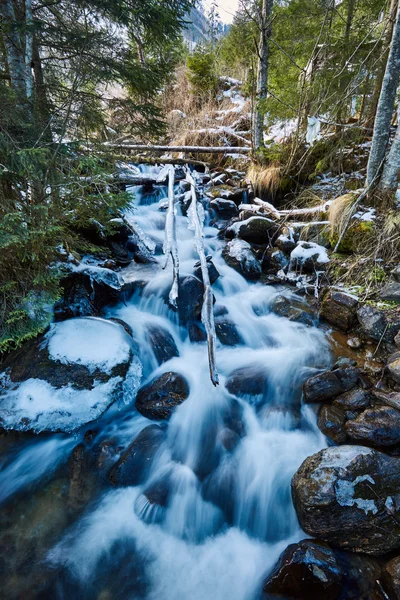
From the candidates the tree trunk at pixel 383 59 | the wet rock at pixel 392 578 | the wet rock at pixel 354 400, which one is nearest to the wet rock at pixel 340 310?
the wet rock at pixel 354 400

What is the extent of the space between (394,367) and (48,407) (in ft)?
13.3

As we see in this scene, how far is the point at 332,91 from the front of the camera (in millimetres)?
6906

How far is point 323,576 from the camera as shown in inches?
85.4

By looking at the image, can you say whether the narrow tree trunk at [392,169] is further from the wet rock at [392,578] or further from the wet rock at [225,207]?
the wet rock at [392,578]

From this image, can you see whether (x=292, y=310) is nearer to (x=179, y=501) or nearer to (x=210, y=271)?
(x=210, y=271)

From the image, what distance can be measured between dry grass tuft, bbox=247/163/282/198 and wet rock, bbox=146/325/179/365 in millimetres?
5284

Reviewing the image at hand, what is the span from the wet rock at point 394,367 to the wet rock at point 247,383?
153 centimetres

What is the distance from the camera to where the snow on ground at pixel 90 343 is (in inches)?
139

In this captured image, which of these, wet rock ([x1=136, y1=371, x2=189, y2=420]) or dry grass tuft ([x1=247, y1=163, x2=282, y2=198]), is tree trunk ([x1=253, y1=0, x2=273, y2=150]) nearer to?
dry grass tuft ([x1=247, y1=163, x2=282, y2=198])

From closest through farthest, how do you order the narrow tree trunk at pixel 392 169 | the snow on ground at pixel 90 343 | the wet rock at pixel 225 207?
the snow on ground at pixel 90 343, the narrow tree trunk at pixel 392 169, the wet rock at pixel 225 207

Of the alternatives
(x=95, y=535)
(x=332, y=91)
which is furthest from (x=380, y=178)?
(x=95, y=535)

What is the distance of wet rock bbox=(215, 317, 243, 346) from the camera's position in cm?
491

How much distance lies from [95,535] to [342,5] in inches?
489

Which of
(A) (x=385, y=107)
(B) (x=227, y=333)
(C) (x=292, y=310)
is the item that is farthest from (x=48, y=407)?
(A) (x=385, y=107)
